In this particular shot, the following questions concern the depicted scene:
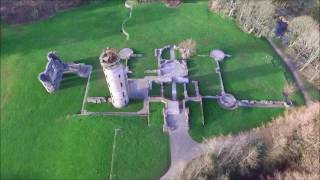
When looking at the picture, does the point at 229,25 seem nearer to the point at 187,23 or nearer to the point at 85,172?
the point at 187,23

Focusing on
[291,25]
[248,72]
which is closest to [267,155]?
[248,72]

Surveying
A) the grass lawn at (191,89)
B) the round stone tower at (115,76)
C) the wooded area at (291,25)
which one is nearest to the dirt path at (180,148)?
the grass lawn at (191,89)

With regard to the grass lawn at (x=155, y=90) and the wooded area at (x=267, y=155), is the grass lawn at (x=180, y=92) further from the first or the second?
the wooded area at (x=267, y=155)

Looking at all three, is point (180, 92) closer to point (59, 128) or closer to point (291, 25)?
point (59, 128)

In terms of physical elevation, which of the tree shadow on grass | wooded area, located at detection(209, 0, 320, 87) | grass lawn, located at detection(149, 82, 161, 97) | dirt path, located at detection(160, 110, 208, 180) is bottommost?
dirt path, located at detection(160, 110, 208, 180)

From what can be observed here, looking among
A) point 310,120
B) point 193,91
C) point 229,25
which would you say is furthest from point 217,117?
point 229,25

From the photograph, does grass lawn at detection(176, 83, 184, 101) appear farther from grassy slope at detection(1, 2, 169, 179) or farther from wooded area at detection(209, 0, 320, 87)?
wooded area at detection(209, 0, 320, 87)

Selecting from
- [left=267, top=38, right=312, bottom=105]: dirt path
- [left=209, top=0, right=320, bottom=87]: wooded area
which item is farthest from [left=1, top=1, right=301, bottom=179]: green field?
[left=209, top=0, right=320, bottom=87]: wooded area
